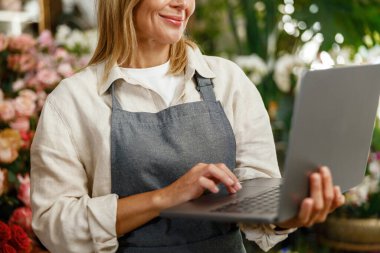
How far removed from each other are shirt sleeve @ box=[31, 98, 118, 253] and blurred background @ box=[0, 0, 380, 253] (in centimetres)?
78

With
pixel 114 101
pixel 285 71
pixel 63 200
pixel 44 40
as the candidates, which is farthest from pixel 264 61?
pixel 63 200

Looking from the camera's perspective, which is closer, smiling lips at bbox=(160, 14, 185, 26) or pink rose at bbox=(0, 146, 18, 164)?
smiling lips at bbox=(160, 14, 185, 26)

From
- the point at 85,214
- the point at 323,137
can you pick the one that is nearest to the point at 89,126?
the point at 85,214

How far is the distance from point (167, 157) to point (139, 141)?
70 mm

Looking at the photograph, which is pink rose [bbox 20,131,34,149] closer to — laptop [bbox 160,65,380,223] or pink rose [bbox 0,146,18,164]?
pink rose [bbox 0,146,18,164]

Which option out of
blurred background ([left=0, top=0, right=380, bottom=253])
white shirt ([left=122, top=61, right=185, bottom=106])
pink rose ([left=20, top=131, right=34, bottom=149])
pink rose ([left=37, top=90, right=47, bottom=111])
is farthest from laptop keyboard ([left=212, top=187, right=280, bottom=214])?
pink rose ([left=37, top=90, right=47, bottom=111])

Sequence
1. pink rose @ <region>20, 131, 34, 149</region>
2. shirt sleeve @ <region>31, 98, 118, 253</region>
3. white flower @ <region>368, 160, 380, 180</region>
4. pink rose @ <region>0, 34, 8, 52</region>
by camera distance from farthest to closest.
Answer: white flower @ <region>368, 160, 380, 180</region> → pink rose @ <region>0, 34, 8, 52</region> → pink rose @ <region>20, 131, 34, 149</region> → shirt sleeve @ <region>31, 98, 118, 253</region>

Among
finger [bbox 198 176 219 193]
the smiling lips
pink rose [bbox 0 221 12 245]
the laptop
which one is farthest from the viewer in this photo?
pink rose [bbox 0 221 12 245]

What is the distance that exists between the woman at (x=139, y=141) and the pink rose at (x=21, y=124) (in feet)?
2.89

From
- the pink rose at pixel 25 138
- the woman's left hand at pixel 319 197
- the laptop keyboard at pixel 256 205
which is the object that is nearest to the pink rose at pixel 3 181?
the pink rose at pixel 25 138

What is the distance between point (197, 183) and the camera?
134 centimetres

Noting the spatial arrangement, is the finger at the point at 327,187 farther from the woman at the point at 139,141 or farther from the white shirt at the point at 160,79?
the white shirt at the point at 160,79

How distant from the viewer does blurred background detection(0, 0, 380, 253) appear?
2453 millimetres

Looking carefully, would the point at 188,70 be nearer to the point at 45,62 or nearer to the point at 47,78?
the point at 47,78
